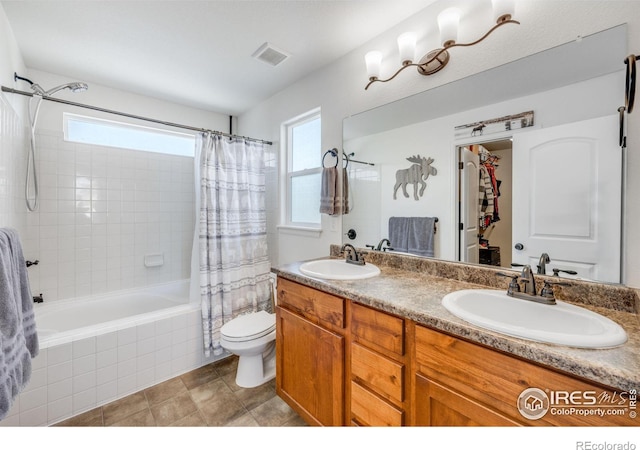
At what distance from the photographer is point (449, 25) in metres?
1.31

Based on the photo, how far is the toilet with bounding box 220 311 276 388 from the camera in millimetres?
1869

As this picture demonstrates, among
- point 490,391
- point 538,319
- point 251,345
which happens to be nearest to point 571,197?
point 538,319

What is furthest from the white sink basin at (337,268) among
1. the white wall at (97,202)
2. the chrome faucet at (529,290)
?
the white wall at (97,202)

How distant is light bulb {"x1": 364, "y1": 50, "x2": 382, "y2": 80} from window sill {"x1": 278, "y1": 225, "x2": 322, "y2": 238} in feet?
3.83

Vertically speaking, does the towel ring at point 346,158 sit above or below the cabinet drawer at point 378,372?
above

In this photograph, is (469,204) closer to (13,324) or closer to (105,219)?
(13,324)

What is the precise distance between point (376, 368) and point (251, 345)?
1044mm

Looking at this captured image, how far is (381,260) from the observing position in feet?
5.94

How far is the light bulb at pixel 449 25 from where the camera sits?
131cm

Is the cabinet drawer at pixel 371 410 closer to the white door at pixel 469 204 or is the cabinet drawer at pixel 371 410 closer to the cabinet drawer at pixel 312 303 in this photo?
the cabinet drawer at pixel 312 303

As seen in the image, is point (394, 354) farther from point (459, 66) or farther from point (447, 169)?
point (459, 66)

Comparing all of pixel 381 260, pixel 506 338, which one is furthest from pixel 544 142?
pixel 381 260

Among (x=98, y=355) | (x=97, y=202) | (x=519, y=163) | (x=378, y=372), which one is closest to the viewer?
(x=378, y=372)

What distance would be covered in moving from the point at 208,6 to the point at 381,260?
183 cm
